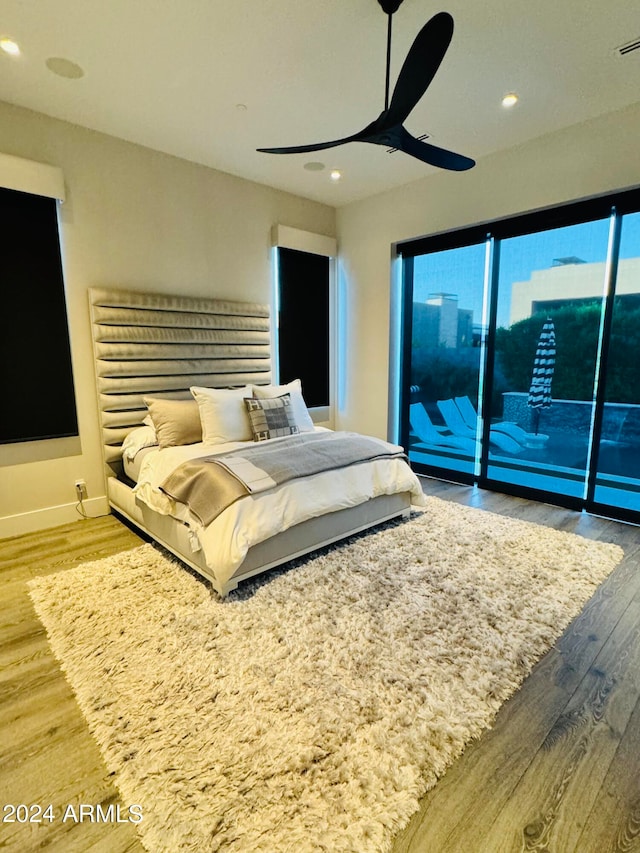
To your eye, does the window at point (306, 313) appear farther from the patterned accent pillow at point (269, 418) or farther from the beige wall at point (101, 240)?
the patterned accent pillow at point (269, 418)

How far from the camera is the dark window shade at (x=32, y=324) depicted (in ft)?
10.0

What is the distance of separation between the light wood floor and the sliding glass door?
5.96ft

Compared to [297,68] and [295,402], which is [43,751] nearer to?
[295,402]

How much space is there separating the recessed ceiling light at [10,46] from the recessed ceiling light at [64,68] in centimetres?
15

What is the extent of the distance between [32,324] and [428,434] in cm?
390

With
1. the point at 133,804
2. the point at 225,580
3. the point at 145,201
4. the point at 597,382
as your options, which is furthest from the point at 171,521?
the point at 597,382

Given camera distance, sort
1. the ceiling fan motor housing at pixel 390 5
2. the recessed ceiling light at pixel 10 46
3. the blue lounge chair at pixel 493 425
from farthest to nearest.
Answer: the blue lounge chair at pixel 493 425 < the recessed ceiling light at pixel 10 46 < the ceiling fan motor housing at pixel 390 5

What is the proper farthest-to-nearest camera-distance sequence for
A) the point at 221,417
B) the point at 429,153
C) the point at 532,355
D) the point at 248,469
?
1. the point at 532,355
2. the point at 221,417
3. the point at 248,469
4. the point at 429,153

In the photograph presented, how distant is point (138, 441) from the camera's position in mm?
3424

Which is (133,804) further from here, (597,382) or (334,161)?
(334,161)

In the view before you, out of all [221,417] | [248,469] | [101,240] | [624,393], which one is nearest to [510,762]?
[248,469]

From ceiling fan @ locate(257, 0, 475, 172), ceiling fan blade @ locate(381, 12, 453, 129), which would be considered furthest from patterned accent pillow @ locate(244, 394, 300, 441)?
ceiling fan blade @ locate(381, 12, 453, 129)

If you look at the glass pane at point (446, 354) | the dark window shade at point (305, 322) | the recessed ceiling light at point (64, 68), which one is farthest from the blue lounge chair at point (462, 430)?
the recessed ceiling light at point (64, 68)

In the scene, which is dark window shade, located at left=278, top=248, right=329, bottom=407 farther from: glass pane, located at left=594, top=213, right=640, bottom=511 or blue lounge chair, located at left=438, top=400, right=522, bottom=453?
glass pane, located at left=594, top=213, right=640, bottom=511
